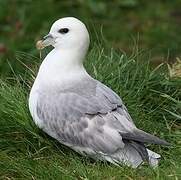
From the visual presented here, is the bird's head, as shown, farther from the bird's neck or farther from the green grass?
the green grass

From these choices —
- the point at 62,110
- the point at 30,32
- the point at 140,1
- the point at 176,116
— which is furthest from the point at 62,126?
the point at 140,1

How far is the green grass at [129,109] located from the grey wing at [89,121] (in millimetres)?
125

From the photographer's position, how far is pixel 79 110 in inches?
168

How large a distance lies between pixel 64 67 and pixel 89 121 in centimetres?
42

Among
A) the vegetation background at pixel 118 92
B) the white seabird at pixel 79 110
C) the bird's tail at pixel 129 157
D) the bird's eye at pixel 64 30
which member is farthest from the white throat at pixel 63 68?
the bird's tail at pixel 129 157

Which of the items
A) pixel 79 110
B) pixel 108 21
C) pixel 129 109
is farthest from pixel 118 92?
pixel 108 21

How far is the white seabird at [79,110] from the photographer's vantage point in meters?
4.21

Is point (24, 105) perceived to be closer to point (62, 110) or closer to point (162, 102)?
point (62, 110)

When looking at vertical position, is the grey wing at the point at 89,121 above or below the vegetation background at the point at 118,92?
above

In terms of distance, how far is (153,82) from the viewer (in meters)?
5.05

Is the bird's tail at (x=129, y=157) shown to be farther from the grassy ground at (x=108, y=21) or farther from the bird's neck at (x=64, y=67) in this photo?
the grassy ground at (x=108, y=21)

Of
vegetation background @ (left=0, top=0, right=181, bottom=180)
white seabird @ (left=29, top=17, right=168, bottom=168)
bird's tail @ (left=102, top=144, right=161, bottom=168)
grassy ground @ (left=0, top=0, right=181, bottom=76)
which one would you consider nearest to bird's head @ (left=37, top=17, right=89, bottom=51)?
white seabird @ (left=29, top=17, right=168, bottom=168)

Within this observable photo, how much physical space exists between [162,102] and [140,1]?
11.8 ft

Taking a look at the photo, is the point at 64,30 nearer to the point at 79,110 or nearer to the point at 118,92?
the point at 79,110
